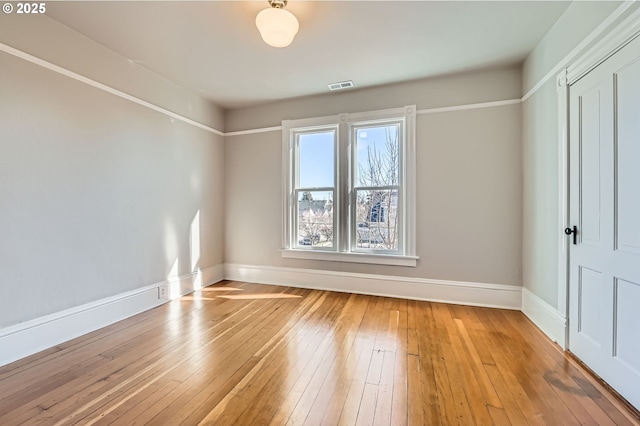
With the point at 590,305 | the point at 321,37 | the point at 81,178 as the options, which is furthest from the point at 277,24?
the point at 590,305

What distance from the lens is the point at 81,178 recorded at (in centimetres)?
250

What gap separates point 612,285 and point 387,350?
5.20 ft

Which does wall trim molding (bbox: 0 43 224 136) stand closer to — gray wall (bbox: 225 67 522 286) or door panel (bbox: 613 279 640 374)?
gray wall (bbox: 225 67 522 286)

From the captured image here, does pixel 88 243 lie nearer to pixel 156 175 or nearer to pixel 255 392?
pixel 156 175

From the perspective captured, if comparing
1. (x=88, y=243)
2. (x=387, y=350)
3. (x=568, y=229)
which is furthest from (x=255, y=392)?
(x=568, y=229)

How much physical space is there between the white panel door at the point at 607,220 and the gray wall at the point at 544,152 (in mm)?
263

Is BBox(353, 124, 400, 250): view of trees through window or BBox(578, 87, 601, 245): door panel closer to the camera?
BBox(578, 87, 601, 245): door panel

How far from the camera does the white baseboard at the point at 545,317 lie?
7.42 feet

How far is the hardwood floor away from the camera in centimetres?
153

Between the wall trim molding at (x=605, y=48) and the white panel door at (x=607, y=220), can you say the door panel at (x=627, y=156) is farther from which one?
the wall trim molding at (x=605, y=48)

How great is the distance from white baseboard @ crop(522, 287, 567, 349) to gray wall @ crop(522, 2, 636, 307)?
7 cm

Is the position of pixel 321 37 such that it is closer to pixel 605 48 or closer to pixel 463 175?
pixel 605 48

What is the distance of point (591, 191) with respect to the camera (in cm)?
197

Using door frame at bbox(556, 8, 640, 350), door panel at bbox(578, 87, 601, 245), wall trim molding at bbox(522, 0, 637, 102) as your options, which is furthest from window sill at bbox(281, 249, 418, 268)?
wall trim molding at bbox(522, 0, 637, 102)
